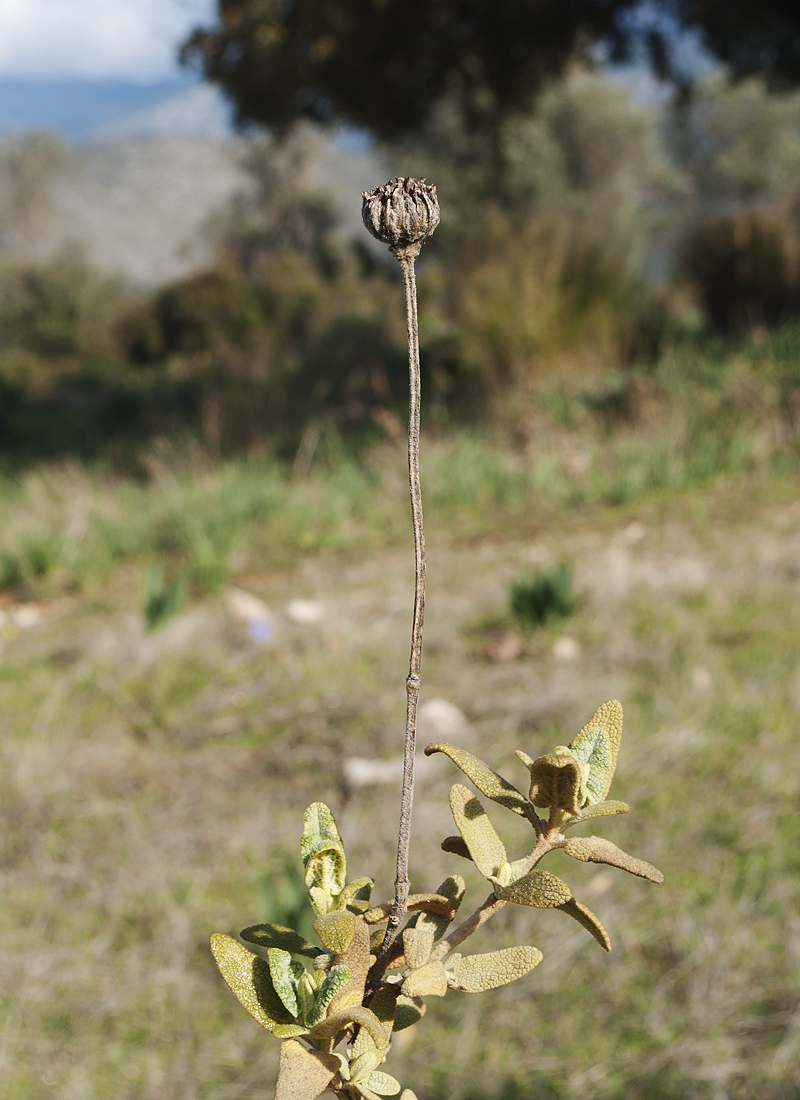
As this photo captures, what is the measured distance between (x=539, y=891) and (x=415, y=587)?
0.12 metres

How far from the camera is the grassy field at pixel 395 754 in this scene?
1.34 metres

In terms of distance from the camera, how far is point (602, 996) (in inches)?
55.7

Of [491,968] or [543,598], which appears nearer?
[491,968]

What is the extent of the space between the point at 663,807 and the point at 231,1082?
993 millimetres

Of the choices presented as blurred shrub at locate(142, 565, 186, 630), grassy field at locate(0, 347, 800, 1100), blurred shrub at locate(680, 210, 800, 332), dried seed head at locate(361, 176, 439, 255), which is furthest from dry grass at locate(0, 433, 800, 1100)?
blurred shrub at locate(680, 210, 800, 332)

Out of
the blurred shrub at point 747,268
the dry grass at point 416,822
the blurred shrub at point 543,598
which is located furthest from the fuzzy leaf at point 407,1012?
the blurred shrub at point 747,268

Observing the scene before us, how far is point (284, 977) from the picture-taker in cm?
27

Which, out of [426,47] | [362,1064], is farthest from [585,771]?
[426,47]

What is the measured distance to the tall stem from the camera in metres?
0.21

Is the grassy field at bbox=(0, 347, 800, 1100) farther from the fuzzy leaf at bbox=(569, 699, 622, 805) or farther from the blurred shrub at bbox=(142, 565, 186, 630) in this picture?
the fuzzy leaf at bbox=(569, 699, 622, 805)

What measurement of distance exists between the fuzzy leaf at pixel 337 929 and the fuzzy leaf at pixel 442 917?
3 cm

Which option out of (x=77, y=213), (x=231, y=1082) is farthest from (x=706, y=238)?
(x=77, y=213)

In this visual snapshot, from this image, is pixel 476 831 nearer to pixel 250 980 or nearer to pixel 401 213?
pixel 250 980

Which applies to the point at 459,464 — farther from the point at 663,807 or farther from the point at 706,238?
the point at 706,238
